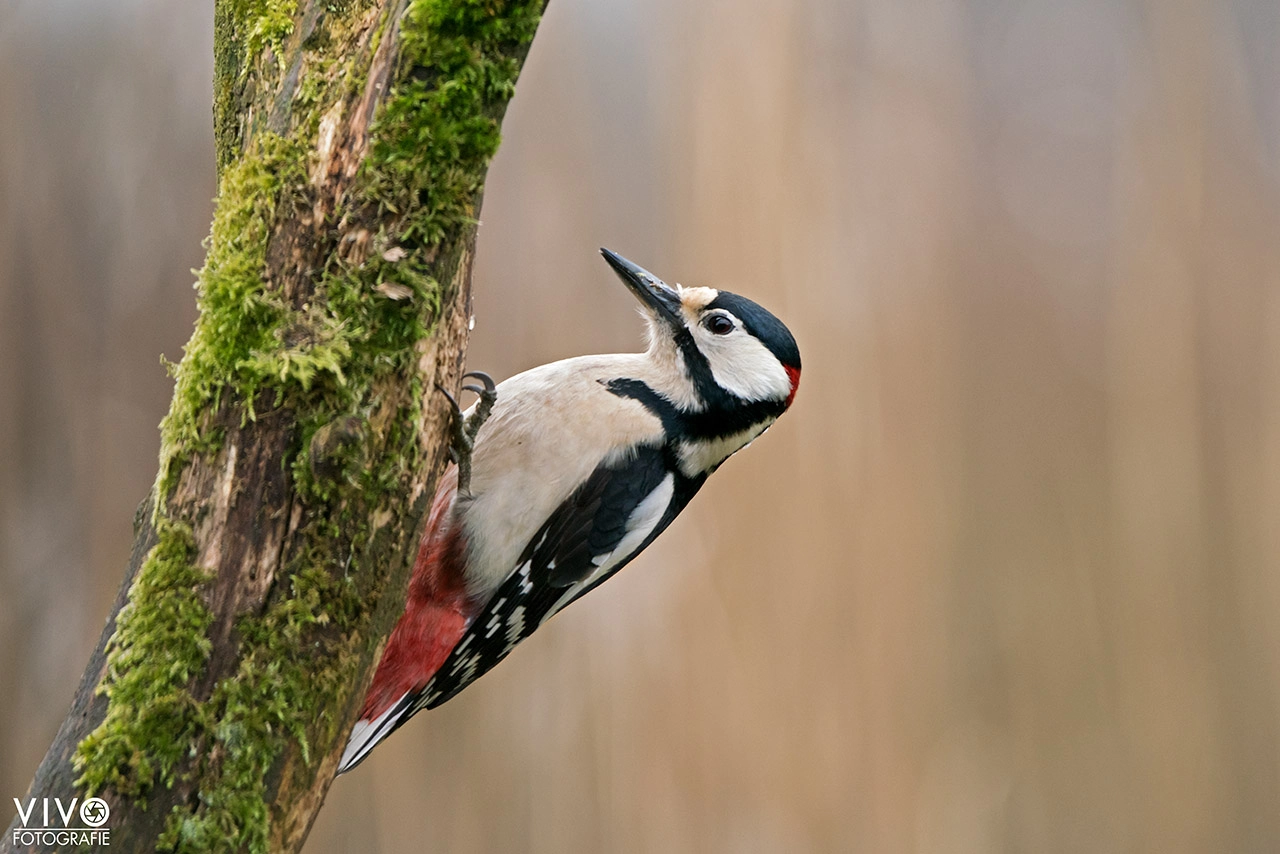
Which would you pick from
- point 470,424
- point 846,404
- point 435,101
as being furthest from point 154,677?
point 846,404

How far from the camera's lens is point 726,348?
179cm

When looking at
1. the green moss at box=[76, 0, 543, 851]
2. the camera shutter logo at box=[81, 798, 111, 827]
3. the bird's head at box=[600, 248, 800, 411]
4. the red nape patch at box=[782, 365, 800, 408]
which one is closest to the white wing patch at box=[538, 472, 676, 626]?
the bird's head at box=[600, 248, 800, 411]

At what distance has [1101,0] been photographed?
288 centimetres

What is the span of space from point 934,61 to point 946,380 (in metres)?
0.90

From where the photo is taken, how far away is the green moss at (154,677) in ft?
3.30

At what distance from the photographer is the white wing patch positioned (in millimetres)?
1717

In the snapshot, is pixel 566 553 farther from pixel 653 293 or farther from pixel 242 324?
pixel 242 324

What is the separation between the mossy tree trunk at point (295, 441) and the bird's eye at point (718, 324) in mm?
743

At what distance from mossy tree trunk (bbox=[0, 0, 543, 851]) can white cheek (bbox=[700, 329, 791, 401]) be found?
742mm

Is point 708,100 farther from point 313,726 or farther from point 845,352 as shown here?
point 313,726

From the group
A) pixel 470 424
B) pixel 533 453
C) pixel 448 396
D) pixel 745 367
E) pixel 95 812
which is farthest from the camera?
pixel 745 367

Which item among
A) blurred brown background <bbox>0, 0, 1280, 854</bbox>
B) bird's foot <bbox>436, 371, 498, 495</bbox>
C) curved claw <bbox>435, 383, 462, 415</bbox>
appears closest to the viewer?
curved claw <bbox>435, 383, 462, 415</bbox>

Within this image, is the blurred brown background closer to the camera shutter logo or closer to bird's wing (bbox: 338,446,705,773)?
bird's wing (bbox: 338,446,705,773)

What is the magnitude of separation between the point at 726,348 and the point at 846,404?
1.02 metres
